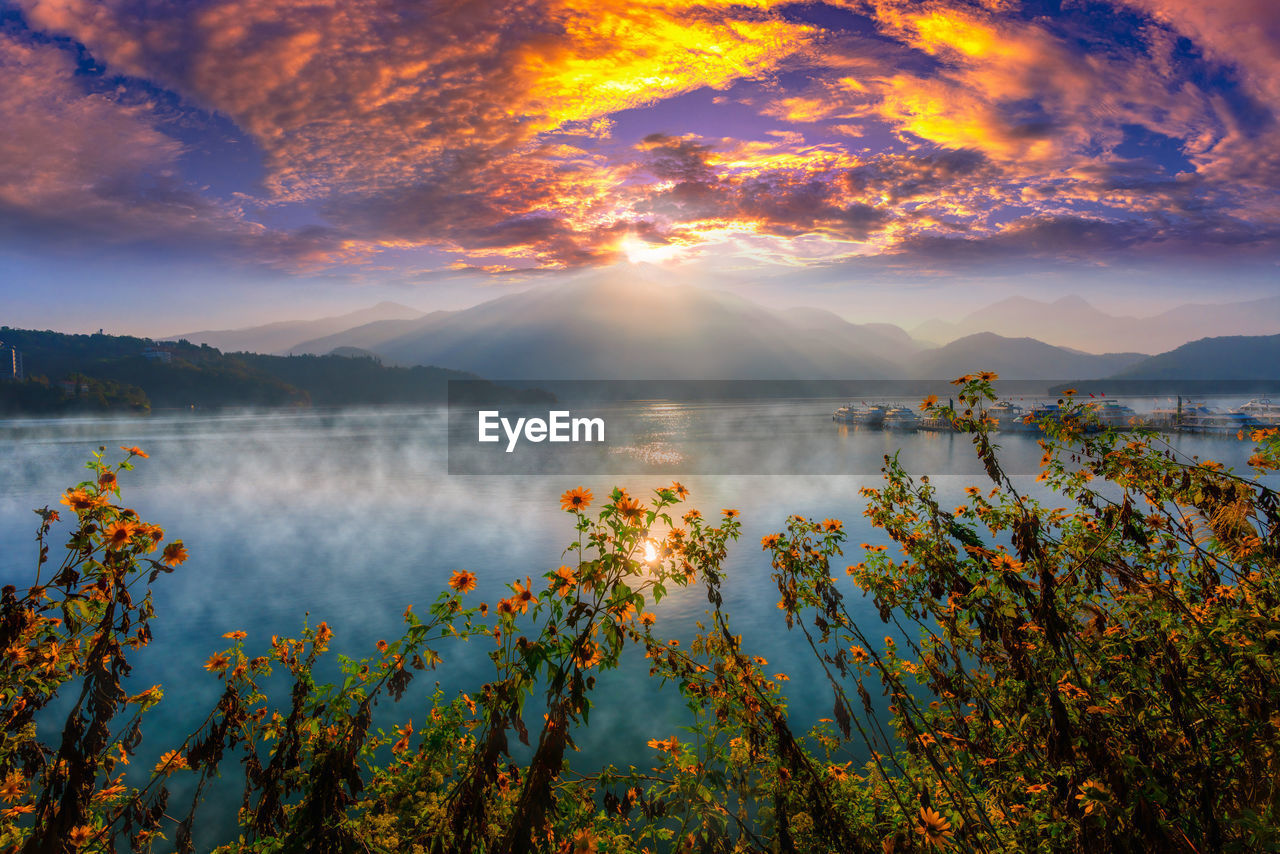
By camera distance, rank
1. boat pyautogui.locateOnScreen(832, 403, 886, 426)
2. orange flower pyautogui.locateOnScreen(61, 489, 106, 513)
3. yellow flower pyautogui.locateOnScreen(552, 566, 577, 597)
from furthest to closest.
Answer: boat pyautogui.locateOnScreen(832, 403, 886, 426) → orange flower pyautogui.locateOnScreen(61, 489, 106, 513) → yellow flower pyautogui.locateOnScreen(552, 566, 577, 597)

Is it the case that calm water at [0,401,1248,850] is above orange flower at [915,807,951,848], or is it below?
below

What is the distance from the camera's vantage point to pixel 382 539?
2827 centimetres

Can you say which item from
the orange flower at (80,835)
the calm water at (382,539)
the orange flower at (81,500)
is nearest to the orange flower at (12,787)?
the orange flower at (80,835)

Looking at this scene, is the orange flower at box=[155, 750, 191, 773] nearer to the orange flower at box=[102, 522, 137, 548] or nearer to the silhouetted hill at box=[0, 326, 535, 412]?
the orange flower at box=[102, 522, 137, 548]

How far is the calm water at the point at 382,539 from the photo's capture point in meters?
13.8

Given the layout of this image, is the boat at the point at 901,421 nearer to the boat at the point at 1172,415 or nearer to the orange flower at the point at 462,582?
the boat at the point at 1172,415

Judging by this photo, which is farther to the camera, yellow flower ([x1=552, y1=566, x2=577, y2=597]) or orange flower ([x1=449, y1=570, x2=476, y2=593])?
orange flower ([x1=449, y1=570, x2=476, y2=593])

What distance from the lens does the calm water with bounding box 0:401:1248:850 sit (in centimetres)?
1382

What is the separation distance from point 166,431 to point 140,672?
9258cm

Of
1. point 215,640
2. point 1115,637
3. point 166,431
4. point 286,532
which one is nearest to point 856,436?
point 286,532

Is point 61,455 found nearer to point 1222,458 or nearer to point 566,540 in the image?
point 566,540

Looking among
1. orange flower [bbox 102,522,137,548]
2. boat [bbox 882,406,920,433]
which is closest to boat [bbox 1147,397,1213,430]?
orange flower [bbox 102,522,137,548]

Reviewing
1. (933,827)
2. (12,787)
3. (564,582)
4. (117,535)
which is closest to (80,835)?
(12,787)

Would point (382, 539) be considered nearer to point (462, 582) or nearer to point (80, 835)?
point (80, 835)
